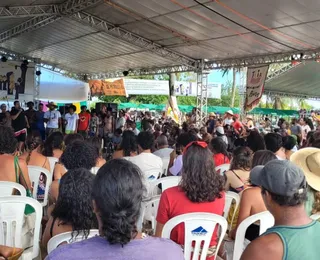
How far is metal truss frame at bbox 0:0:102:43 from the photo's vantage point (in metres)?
8.31

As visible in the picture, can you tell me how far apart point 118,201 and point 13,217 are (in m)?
1.50

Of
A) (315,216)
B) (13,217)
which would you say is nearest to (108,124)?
(13,217)

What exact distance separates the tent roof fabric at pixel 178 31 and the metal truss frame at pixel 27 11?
0.15 meters

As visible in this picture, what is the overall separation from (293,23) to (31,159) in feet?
20.4

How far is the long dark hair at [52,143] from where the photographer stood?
167 inches

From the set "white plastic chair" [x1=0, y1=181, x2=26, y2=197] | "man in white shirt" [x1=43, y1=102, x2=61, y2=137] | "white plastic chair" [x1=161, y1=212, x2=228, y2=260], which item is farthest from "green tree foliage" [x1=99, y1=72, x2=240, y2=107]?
"white plastic chair" [x1=161, y1=212, x2=228, y2=260]

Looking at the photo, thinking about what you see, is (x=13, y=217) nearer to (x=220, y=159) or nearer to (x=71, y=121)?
(x=220, y=159)

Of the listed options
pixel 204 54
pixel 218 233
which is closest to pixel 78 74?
pixel 204 54

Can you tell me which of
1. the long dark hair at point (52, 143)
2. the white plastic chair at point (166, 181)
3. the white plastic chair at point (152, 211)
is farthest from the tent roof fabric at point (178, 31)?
the white plastic chair at point (152, 211)

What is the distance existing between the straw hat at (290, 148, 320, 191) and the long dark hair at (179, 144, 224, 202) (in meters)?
0.52

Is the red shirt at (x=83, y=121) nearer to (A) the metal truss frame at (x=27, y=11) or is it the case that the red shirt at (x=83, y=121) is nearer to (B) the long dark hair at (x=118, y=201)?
(A) the metal truss frame at (x=27, y=11)

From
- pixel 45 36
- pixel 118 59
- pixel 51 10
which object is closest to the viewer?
pixel 51 10

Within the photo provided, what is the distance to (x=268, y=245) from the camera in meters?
1.22

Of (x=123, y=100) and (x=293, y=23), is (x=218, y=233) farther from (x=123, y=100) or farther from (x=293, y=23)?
(x=123, y=100)
